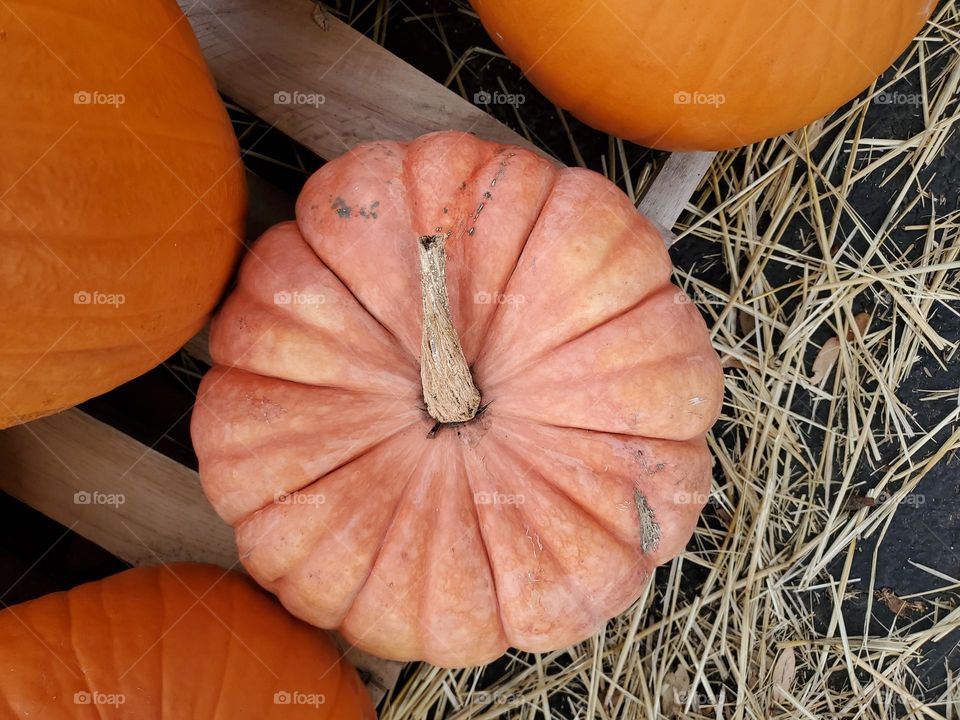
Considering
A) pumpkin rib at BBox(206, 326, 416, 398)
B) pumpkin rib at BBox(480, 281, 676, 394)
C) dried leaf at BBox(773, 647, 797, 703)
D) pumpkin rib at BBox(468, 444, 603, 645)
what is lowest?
dried leaf at BBox(773, 647, 797, 703)

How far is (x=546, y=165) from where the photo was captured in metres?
1.85

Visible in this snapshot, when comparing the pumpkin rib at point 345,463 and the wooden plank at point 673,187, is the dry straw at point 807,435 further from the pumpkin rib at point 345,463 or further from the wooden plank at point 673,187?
the pumpkin rib at point 345,463

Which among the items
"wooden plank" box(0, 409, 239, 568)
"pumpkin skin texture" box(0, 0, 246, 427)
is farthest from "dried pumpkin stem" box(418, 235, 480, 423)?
"wooden plank" box(0, 409, 239, 568)

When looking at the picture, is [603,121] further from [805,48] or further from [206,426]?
[206,426]

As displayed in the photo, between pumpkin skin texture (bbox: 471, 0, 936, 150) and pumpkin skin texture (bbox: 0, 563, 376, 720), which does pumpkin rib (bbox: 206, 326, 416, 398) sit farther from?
pumpkin skin texture (bbox: 471, 0, 936, 150)

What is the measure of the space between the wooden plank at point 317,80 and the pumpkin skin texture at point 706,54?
0.86ft

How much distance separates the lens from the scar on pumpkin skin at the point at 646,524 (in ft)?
5.71

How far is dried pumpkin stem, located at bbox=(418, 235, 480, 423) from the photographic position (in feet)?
4.55

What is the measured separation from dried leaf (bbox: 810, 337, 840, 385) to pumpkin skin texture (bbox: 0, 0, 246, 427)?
72.6 inches

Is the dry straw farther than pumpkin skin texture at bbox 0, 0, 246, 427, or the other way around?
the dry straw

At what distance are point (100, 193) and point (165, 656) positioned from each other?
37.9 inches

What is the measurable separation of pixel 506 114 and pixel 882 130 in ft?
3.93

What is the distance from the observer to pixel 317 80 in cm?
215

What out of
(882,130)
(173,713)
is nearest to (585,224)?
(173,713)
